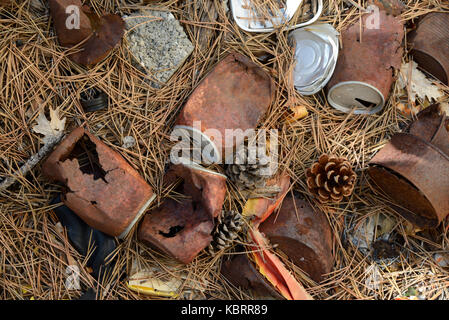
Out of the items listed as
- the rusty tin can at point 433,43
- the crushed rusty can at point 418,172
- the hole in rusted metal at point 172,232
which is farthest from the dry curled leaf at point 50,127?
the rusty tin can at point 433,43

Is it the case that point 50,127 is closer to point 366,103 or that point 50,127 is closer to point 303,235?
point 303,235

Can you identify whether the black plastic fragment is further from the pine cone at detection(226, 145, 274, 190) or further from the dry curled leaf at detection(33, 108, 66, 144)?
the pine cone at detection(226, 145, 274, 190)

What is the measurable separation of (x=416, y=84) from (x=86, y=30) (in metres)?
1.97

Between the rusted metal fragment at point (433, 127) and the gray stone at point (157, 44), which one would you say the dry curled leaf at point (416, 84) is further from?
the gray stone at point (157, 44)

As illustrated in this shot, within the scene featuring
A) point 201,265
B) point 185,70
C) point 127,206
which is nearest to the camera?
point 127,206

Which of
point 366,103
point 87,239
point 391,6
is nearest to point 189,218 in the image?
point 87,239

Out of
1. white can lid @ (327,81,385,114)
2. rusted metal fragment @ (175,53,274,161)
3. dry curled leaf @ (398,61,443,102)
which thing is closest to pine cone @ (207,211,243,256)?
rusted metal fragment @ (175,53,274,161)

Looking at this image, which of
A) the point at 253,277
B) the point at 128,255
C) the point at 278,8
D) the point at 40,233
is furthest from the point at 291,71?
the point at 40,233

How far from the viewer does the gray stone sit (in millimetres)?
2438

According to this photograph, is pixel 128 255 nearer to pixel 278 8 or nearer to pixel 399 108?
pixel 278 8

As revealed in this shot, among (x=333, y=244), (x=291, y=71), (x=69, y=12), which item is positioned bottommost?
(x=333, y=244)

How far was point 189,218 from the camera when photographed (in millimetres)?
2240

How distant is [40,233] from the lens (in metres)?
2.25

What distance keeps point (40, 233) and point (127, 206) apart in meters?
0.50
